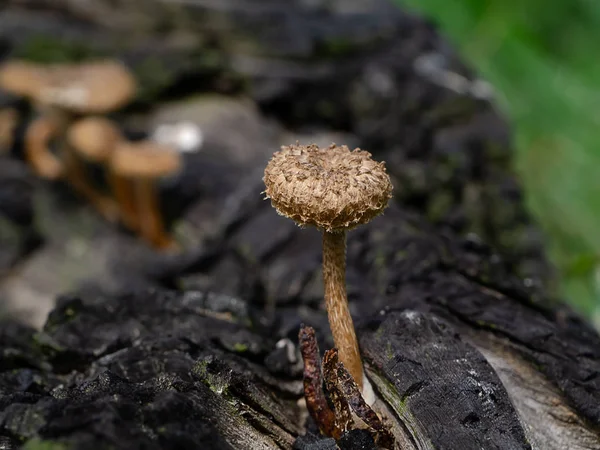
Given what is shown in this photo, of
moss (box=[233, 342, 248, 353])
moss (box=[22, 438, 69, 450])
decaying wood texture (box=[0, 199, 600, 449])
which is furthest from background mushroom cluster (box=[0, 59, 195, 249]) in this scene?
moss (box=[22, 438, 69, 450])

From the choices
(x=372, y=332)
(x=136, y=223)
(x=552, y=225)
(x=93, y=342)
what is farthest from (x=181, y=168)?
(x=552, y=225)

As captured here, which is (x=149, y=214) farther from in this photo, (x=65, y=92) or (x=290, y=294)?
(x=290, y=294)

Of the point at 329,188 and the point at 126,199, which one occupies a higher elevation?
the point at 329,188

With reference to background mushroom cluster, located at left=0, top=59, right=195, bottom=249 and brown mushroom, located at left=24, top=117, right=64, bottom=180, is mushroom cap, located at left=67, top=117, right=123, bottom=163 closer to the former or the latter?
background mushroom cluster, located at left=0, top=59, right=195, bottom=249

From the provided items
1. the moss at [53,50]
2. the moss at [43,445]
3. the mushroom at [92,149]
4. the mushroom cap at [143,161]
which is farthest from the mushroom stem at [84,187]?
the moss at [43,445]

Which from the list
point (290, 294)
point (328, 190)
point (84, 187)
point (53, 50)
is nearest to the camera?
point (328, 190)

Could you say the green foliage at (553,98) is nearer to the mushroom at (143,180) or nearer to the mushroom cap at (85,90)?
the mushroom at (143,180)

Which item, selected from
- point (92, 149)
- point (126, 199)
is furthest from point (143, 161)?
point (126, 199)
